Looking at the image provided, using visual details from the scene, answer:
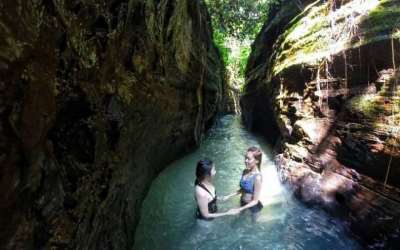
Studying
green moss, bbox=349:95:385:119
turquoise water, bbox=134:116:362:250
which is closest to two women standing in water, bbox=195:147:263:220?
turquoise water, bbox=134:116:362:250

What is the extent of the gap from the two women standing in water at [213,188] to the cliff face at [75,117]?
119cm

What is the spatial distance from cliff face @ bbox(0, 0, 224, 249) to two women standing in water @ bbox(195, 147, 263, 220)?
1.19 metres

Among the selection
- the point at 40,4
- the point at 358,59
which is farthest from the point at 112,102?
the point at 358,59

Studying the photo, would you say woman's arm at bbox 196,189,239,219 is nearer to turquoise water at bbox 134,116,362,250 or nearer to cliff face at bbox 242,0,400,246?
turquoise water at bbox 134,116,362,250

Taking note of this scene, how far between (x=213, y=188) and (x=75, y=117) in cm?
327

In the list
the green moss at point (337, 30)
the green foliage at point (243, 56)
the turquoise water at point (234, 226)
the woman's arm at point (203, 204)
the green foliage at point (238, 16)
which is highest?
the green foliage at point (238, 16)

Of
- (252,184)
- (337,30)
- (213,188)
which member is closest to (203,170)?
(213,188)

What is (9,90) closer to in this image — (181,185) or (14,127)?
(14,127)

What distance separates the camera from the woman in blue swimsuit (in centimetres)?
605

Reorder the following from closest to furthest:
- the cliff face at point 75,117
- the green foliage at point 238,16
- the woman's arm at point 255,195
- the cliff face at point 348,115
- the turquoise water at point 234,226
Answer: the cliff face at point 75,117
the cliff face at point 348,115
the turquoise water at point 234,226
the woman's arm at point 255,195
the green foliage at point 238,16

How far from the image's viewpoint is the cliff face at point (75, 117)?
7.54 feet

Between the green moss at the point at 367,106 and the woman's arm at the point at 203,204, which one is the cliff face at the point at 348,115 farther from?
the woman's arm at the point at 203,204

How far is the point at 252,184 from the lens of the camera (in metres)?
6.13

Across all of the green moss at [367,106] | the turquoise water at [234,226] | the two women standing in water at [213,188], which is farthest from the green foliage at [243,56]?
the two women standing in water at [213,188]
